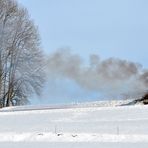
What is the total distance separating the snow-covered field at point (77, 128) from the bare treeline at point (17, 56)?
21.5m

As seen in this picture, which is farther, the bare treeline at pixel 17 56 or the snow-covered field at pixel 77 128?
the bare treeline at pixel 17 56

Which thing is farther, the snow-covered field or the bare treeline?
the bare treeline

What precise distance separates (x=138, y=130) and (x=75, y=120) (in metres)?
2.94

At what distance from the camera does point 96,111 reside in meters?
18.9

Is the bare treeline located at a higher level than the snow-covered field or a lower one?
higher

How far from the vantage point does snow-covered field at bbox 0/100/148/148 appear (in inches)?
564

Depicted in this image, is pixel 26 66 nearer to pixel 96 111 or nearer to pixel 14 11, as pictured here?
pixel 14 11

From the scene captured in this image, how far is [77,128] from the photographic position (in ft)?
54.2

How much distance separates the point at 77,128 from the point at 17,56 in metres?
25.0

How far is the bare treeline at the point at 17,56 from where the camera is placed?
40594 mm

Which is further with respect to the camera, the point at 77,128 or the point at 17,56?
the point at 17,56

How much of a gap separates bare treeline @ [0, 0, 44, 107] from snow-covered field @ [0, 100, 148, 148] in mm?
21529

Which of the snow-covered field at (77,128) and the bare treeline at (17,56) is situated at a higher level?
the bare treeline at (17,56)

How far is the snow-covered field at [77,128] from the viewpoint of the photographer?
1433cm
